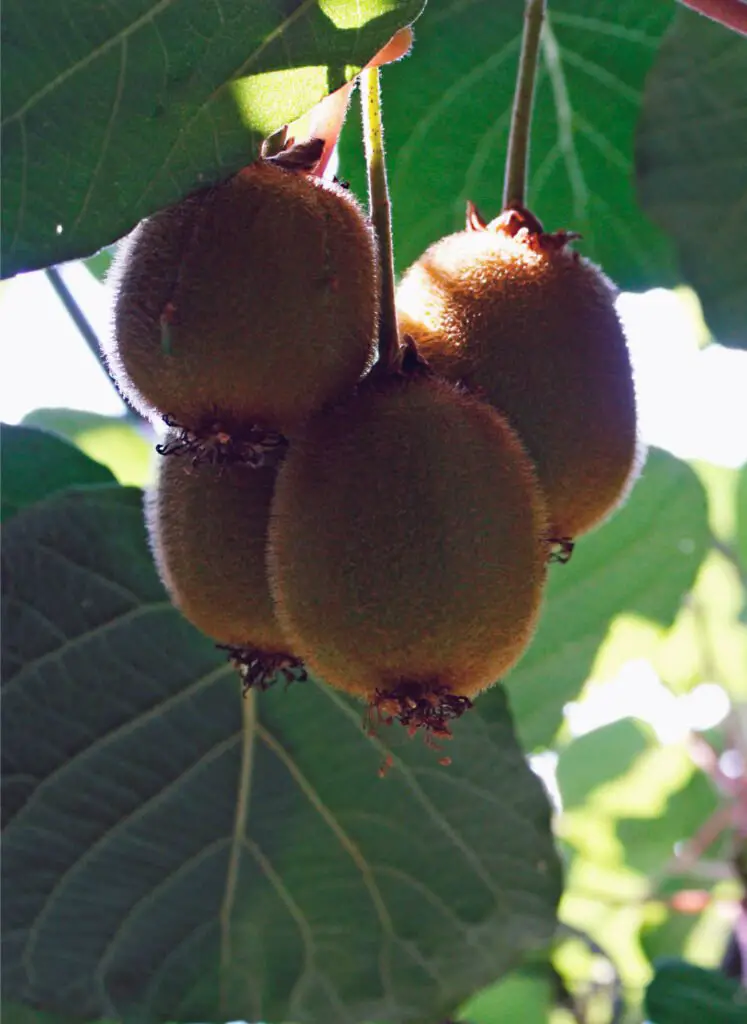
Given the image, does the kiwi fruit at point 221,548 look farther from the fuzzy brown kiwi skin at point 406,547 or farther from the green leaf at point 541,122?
the green leaf at point 541,122

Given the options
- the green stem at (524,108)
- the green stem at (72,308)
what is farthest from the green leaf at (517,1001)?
the green stem at (524,108)

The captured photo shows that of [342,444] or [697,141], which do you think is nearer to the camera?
[342,444]

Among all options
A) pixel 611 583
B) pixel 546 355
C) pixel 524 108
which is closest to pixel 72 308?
pixel 524 108

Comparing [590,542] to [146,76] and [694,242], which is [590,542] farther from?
[146,76]

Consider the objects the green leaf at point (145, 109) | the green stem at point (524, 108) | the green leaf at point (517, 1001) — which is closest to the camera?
the green leaf at point (145, 109)

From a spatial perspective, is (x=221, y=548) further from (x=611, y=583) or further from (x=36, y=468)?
(x=611, y=583)

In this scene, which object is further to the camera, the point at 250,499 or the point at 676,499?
the point at 676,499

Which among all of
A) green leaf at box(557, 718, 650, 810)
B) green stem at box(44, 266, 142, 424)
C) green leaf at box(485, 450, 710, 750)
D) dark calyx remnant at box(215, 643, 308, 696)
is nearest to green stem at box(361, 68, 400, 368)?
dark calyx remnant at box(215, 643, 308, 696)

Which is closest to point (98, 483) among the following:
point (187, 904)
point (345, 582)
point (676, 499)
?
point (187, 904)
